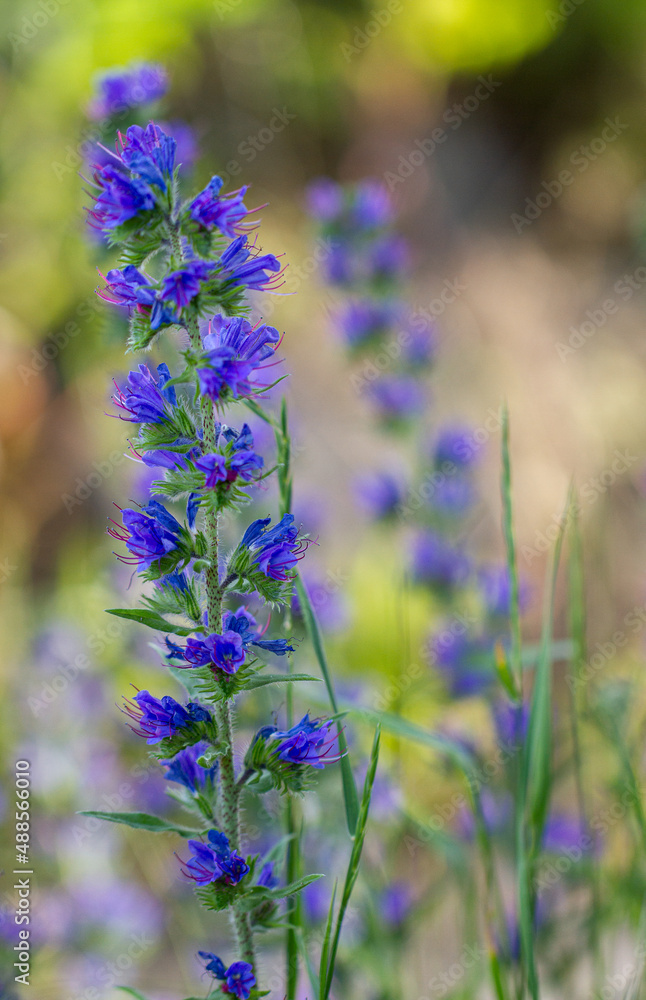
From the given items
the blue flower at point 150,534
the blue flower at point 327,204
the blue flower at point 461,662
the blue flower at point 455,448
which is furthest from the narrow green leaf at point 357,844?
the blue flower at point 327,204

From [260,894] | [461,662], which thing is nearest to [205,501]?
[260,894]

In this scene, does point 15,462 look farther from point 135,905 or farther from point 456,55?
point 456,55

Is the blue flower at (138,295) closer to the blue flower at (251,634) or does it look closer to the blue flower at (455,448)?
the blue flower at (251,634)

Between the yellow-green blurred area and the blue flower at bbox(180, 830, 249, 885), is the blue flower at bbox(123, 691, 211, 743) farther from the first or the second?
the yellow-green blurred area

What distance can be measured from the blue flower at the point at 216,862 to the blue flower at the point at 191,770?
11cm

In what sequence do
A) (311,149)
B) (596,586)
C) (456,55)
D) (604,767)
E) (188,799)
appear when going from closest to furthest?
(188,799)
(604,767)
(596,586)
(456,55)
(311,149)

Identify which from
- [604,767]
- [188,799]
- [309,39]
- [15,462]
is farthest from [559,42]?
[188,799]

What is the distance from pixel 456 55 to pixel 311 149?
4.49 ft

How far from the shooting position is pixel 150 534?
104 centimetres

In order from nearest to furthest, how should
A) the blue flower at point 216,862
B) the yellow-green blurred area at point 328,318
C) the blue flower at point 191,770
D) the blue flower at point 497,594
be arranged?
the blue flower at point 216,862
the blue flower at point 191,770
the blue flower at point 497,594
the yellow-green blurred area at point 328,318

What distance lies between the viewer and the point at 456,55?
22.5ft

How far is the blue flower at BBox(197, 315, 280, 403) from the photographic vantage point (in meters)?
0.97

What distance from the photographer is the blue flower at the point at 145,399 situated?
1.03m

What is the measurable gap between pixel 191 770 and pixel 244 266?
64 cm
